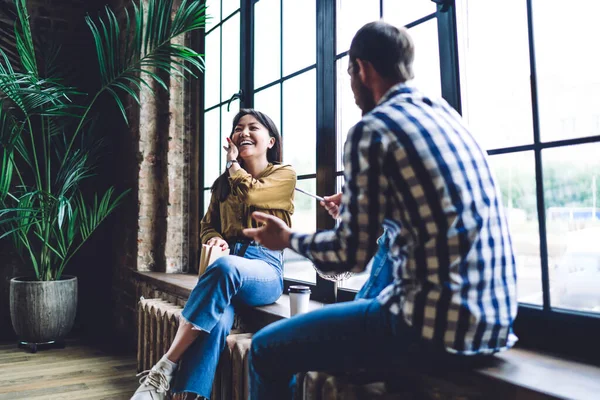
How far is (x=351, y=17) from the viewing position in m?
2.09

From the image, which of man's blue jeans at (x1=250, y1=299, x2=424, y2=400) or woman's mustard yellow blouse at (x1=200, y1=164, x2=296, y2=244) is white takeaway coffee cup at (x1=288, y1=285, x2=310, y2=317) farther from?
woman's mustard yellow blouse at (x1=200, y1=164, x2=296, y2=244)

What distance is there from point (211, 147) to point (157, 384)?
1.91m

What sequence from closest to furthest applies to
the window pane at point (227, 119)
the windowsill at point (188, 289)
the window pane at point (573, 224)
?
1. the window pane at point (573, 224)
2. the windowsill at point (188, 289)
3. the window pane at point (227, 119)

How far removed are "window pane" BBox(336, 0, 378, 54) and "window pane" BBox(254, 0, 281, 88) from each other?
1.84ft

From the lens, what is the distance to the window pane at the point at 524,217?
1.37 meters

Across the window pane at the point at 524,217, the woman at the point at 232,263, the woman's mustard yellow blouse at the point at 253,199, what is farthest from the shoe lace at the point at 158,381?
the window pane at the point at 524,217

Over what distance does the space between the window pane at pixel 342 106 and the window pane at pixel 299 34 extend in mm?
249

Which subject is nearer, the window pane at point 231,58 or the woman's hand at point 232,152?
the woman's hand at point 232,152

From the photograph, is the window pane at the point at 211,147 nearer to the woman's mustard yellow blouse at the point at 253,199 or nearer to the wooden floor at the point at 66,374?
the woman's mustard yellow blouse at the point at 253,199

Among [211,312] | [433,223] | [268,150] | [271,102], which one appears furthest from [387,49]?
[271,102]

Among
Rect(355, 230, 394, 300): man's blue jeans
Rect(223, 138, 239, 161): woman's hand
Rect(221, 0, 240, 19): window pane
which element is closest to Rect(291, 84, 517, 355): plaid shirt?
Rect(355, 230, 394, 300): man's blue jeans

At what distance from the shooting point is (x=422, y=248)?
98cm

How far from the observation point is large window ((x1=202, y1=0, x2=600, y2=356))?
1267 mm

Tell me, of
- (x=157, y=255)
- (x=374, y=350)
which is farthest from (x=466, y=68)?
(x=157, y=255)
